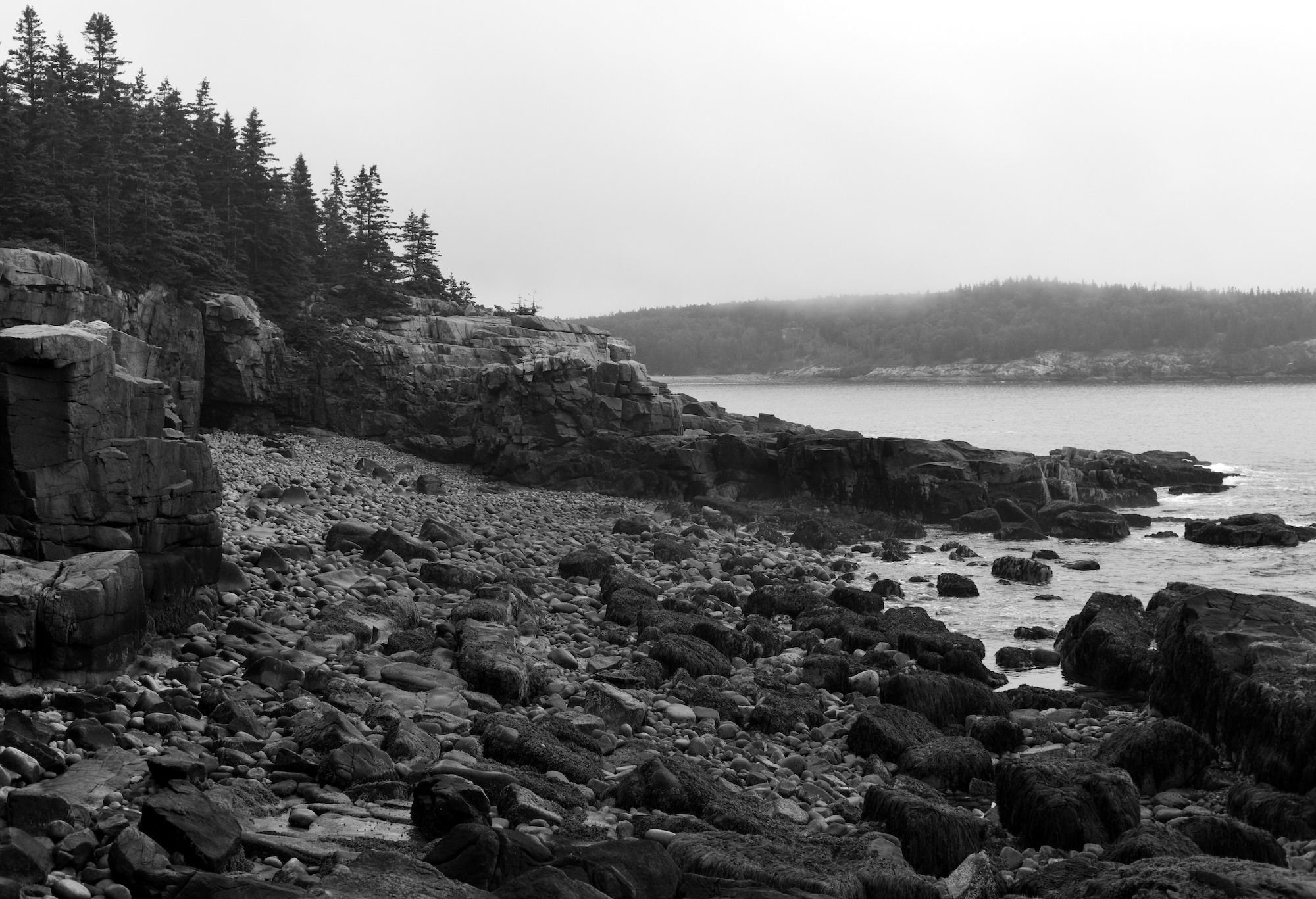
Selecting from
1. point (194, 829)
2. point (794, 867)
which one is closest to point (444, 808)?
point (194, 829)

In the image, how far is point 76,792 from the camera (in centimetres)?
739

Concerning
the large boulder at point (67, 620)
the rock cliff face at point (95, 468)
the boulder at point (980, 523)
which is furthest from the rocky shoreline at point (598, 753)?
the boulder at point (980, 523)

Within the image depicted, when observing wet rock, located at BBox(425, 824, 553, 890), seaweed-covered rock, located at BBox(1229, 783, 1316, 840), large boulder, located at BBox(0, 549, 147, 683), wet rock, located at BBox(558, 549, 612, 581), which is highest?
large boulder, located at BBox(0, 549, 147, 683)

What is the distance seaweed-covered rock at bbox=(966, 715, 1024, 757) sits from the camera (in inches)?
477

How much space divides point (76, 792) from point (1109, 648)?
1360cm

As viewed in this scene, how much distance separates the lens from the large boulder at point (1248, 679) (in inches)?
414

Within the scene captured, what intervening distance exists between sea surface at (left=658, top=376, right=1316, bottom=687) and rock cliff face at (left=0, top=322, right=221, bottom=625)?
12.3 metres

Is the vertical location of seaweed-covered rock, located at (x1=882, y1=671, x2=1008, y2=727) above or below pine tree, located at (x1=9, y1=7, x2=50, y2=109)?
below

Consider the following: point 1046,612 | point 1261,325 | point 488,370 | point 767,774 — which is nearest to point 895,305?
point 1261,325

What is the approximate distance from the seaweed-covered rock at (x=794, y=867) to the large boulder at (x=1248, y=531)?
25.6 metres

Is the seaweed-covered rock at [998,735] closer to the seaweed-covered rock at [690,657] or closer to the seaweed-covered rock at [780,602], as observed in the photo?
the seaweed-covered rock at [690,657]

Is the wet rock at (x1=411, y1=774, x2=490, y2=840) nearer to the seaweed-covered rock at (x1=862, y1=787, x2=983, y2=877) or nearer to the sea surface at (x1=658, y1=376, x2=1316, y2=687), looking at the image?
the seaweed-covered rock at (x1=862, y1=787, x2=983, y2=877)

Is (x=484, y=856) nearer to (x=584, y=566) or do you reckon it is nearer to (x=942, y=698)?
(x=942, y=698)

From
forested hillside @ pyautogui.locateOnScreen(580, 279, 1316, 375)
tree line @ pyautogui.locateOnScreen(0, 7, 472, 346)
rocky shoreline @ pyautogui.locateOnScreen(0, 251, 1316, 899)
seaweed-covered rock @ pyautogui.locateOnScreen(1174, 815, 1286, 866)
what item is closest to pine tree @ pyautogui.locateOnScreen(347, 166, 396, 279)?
tree line @ pyautogui.locateOnScreen(0, 7, 472, 346)
